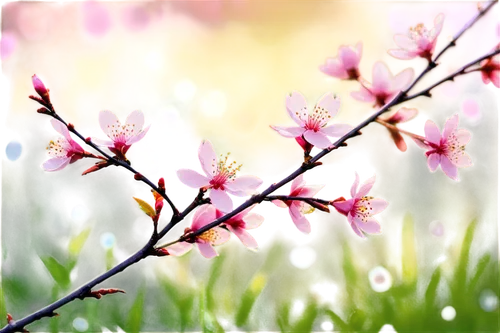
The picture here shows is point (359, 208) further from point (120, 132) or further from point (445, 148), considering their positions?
point (120, 132)

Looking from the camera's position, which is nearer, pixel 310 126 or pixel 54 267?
pixel 310 126

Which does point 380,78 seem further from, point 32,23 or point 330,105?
point 32,23

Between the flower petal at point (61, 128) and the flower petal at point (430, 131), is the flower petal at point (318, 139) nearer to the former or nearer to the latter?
the flower petal at point (430, 131)

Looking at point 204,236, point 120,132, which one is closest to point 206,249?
point 204,236

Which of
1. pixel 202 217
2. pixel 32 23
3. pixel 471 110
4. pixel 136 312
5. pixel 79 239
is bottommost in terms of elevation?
pixel 136 312

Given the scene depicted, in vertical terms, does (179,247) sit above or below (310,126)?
below

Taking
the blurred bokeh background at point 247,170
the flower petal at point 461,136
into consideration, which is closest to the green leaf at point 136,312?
the blurred bokeh background at point 247,170

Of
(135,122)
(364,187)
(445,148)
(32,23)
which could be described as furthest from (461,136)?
Answer: (32,23)
